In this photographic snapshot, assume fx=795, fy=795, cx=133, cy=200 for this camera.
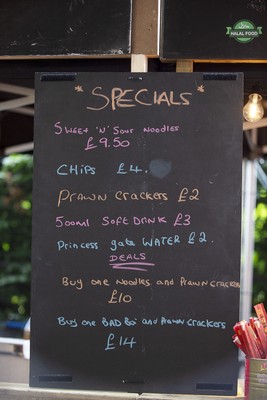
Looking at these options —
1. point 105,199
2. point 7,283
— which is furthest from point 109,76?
point 7,283

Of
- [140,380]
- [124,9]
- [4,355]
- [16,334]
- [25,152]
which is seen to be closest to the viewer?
[140,380]

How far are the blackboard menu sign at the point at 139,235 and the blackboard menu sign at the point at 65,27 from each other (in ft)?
1.33

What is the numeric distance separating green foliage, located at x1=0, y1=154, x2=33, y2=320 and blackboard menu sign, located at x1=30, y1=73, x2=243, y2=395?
12.1 metres

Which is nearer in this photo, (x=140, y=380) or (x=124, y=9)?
(x=140, y=380)

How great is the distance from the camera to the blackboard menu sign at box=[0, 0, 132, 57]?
17.7 feet

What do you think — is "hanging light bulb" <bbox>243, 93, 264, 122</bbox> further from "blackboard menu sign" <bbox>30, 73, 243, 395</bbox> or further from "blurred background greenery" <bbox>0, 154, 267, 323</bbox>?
"blurred background greenery" <bbox>0, 154, 267, 323</bbox>

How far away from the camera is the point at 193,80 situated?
16.7 ft

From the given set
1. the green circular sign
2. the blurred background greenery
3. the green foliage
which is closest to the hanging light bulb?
the green circular sign

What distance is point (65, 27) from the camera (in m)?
5.50

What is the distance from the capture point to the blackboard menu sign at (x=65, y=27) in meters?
5.40

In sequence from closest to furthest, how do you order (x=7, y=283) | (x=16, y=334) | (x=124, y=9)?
(x=124, y=9)
(x=16, y=334)
(x=7, y=283)

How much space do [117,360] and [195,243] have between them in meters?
0.88

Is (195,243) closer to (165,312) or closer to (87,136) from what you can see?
(165,312)

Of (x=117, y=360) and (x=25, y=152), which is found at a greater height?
(x=25, y=152)
